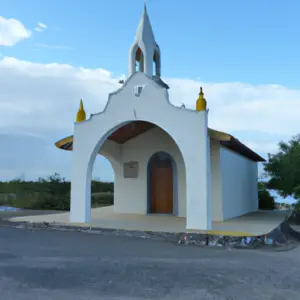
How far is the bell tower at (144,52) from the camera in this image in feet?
45.9

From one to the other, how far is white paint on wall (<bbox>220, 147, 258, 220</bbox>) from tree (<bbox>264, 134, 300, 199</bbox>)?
111 cm

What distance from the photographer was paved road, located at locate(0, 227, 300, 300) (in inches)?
187

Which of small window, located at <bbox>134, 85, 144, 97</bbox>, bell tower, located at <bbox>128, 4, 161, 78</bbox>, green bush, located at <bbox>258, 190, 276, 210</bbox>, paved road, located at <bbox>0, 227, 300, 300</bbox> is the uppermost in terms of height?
bell tower, located at <bbox>128, 4, 161, 78</bbox>

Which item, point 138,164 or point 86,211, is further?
point 138,164

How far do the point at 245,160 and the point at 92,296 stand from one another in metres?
13.4

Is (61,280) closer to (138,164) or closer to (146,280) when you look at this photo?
(146,280)

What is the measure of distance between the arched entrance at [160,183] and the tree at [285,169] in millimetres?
4498

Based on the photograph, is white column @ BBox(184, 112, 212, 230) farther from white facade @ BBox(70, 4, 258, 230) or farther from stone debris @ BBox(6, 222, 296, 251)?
stone debris @ BBox(6, 222, 296, 251)

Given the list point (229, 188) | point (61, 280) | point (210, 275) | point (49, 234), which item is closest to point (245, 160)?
point (229, 188)

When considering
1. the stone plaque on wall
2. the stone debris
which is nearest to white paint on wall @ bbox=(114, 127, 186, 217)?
the stone plaque on wall

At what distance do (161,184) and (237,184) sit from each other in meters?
3.21

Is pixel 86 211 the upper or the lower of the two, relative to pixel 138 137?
lower

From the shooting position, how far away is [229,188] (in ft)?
45.6

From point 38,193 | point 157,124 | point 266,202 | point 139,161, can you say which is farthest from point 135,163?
point 266,202
